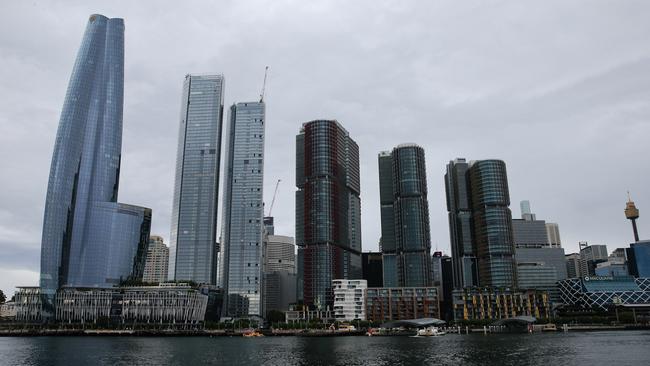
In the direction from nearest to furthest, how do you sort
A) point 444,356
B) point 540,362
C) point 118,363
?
point 540,362 < point 118,363 < point 444,356

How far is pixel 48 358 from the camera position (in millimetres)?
126250

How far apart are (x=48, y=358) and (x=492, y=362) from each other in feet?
345

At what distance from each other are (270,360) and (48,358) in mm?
56162

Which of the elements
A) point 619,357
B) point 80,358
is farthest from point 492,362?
point 80,358

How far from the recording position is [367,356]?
5059 inches

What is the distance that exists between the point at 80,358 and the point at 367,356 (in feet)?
234

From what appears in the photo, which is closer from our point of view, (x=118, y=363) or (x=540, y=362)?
(x=540, y=362)

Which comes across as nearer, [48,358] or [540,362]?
[540,362]

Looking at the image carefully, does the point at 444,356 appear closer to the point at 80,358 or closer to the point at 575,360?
the point at 575,360

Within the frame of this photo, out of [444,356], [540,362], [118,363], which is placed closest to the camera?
[540,362]

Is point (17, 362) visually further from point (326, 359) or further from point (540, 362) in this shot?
point (540, 362)

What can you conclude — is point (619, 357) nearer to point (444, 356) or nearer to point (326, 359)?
point (444, 356)

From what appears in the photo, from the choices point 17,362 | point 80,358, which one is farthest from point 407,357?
point 17,362

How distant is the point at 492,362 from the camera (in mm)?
105312
